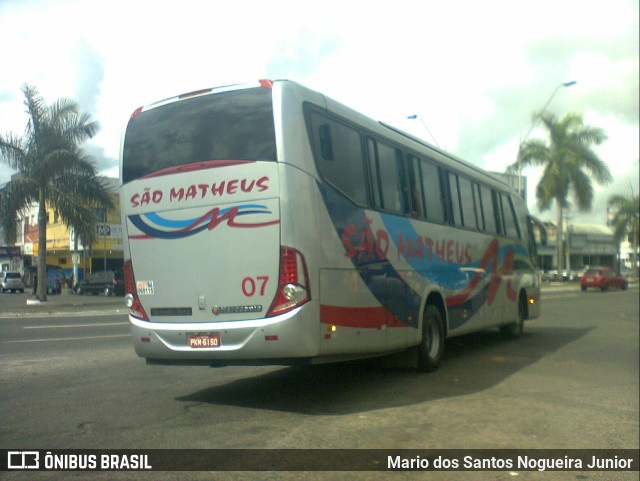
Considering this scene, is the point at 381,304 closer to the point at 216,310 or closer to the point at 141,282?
the point at 216,310

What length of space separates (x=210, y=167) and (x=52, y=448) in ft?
10.1

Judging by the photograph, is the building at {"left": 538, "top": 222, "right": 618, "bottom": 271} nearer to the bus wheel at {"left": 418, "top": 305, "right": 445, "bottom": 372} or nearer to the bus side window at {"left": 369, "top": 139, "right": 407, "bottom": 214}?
the bus wheel at {"left": 418, "top": 305, "right": 445, "bottom": 372}

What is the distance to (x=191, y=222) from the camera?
22.7 ft

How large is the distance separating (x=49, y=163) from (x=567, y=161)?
127 ft

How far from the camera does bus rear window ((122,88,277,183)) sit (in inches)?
265

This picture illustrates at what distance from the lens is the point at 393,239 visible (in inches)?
332

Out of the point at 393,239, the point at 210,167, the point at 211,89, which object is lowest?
the point at 393,239

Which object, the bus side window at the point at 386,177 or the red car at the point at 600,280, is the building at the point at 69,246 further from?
the red car at the point at 600,280

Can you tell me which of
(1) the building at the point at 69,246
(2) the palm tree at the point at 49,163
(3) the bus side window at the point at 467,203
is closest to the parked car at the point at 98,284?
(1) the building at the point at 69,246

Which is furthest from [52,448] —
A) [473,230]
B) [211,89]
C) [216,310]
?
[473,230]

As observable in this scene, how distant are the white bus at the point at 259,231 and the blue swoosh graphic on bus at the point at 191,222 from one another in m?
0.01

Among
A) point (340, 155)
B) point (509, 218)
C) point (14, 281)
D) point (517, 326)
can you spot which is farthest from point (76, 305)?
point (340, 155)

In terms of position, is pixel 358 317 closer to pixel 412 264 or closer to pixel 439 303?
pixel 412 264

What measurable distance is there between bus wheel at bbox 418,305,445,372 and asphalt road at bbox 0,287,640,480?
187mm
